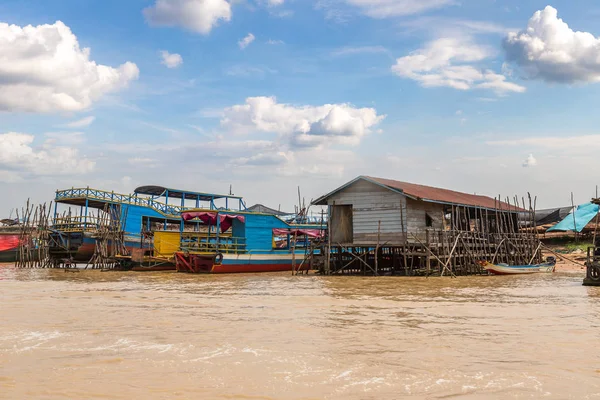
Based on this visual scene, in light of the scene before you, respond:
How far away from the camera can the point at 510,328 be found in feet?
30.1

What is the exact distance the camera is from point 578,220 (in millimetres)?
37812

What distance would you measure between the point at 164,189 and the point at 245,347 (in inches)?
1132

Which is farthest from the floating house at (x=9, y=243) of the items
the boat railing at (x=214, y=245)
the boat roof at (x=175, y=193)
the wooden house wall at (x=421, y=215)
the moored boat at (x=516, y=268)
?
the moored boat at (x=516, y=268)

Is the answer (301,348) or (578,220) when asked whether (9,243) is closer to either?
(301,348)

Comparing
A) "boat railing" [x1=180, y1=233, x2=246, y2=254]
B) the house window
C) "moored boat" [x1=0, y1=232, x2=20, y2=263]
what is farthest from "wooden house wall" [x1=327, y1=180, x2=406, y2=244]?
"moored boat" [x1=0, y1=232, x2=20, y2=263]

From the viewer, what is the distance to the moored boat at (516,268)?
23734 mm

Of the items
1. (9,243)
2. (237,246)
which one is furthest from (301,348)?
(9,243)

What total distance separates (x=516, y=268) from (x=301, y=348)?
19506 millimetres

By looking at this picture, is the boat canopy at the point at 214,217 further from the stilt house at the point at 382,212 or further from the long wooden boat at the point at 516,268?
the long wooden boat at the point at 516,268

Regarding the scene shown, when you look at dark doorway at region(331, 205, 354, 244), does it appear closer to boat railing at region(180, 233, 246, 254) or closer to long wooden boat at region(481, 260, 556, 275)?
boat railing at region(180, 233, 246, 254)

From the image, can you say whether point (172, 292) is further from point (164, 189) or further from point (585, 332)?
point (164, 189)

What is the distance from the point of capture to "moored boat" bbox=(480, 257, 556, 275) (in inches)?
934

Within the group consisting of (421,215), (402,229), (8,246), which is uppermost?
(421,215)

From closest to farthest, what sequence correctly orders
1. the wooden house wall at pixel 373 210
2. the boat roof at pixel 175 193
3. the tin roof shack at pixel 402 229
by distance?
the tin roof shack at pixel 402 229
the wooden house wall at pixel 373 210
the boat roof at pixel 175 193
